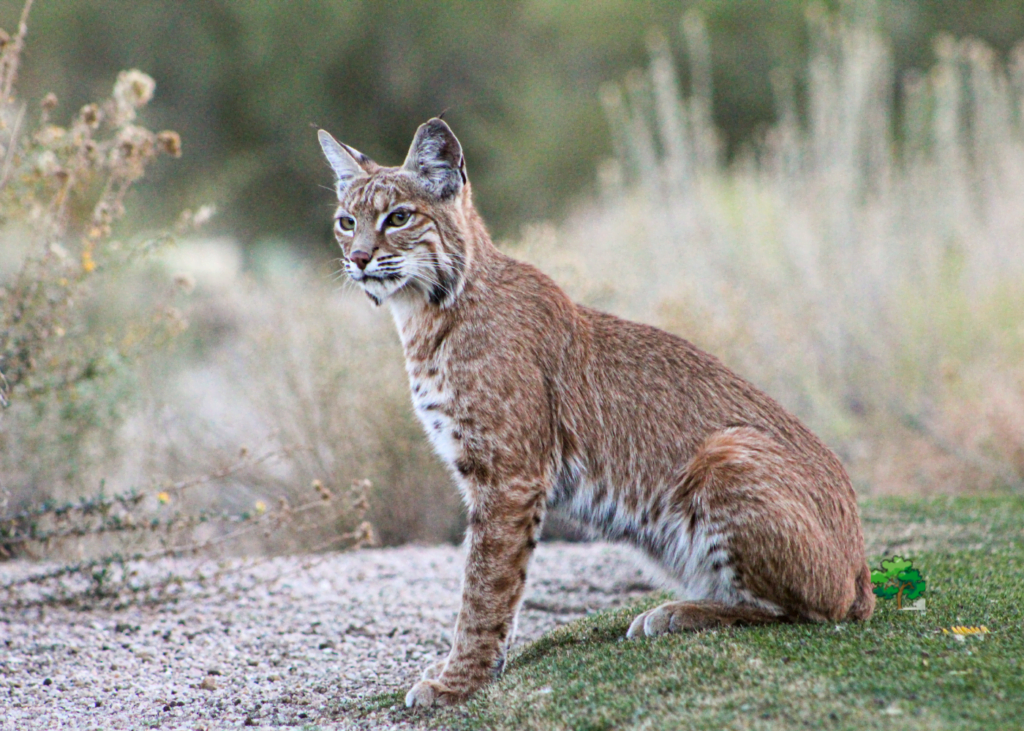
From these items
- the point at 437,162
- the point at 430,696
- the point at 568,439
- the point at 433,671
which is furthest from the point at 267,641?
the point at 437,162

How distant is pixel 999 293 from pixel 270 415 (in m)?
5.99

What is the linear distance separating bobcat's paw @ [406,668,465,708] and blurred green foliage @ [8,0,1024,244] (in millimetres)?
14676

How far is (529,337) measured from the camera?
4.15 meters

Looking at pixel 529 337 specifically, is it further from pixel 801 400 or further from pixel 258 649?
pixel 801 400

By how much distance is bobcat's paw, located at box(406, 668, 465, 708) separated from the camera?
373cm

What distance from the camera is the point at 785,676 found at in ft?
10.5

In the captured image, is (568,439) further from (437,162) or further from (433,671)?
(437,162)

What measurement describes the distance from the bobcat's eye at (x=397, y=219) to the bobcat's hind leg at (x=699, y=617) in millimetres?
1720

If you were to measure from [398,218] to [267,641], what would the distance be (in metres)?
2.02

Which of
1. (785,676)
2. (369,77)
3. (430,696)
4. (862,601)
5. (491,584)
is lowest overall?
(430,696)

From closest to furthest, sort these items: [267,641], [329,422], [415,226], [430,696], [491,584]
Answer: [430,696] < [491,584] < [415,226] < [267,641] < [329,422]

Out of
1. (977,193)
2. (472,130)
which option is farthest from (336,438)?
(472,130)

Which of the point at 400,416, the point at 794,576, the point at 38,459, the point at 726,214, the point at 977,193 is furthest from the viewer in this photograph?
the point at 726,214

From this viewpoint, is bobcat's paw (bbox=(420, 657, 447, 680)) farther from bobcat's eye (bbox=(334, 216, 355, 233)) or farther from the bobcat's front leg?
bobcat's eye (bbox=(334, 216, 355, 233))
